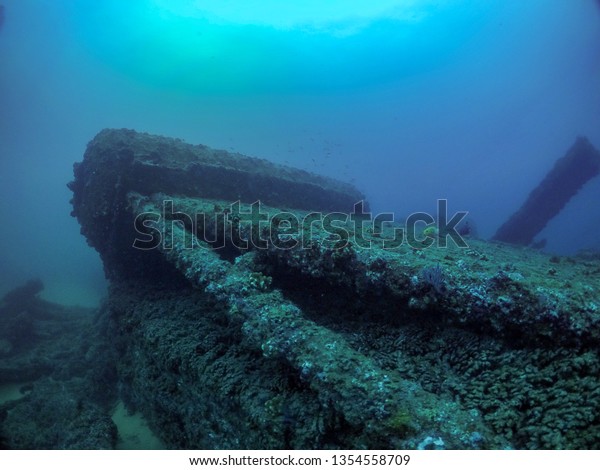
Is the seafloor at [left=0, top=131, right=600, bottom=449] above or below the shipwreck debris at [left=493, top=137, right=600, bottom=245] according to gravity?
below

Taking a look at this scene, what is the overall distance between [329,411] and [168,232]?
241 inches

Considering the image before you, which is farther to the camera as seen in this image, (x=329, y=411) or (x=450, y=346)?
(x=450, y=346)

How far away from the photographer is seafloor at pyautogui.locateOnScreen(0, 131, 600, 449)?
4078 millimetres

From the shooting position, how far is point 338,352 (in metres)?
4.74

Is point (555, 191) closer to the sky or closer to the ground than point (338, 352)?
closer to the sky

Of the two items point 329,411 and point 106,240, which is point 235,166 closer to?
point 106,240

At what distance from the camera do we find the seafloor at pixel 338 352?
13.4 ft

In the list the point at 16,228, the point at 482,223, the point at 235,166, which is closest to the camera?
the point at 235,166

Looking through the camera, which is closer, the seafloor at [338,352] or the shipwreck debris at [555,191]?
the seafloor at [338,352]

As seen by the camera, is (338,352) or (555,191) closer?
(338,352)

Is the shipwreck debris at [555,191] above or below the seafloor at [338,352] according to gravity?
above

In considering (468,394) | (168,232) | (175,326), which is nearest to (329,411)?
(468,394)

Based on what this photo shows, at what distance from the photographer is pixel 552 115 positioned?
138m

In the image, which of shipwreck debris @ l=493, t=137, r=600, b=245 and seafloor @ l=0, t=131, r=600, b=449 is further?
shipwreck debris @ l=493, t=137, r=600, b=245
